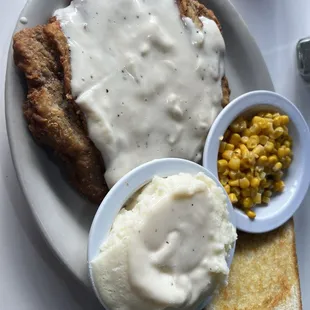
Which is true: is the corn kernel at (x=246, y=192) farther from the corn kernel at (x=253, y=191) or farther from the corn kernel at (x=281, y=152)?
the corn kernel at (x=281, y=152)

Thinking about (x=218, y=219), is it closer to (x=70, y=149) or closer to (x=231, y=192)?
(x=231, y=192)

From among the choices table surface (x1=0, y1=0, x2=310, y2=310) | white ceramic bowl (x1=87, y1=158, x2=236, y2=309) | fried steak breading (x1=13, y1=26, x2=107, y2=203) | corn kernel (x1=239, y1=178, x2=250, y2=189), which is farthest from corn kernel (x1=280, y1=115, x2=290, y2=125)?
table surface (x1=0, y1=0, x2=310, y2=310)

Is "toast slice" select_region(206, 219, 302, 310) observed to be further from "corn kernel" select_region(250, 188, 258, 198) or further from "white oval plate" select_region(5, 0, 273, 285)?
"white oval plate" select_region(5, 0, 273, 285)

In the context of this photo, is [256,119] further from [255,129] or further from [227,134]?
[227,134]

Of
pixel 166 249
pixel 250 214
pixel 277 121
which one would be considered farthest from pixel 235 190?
pixel 166 249

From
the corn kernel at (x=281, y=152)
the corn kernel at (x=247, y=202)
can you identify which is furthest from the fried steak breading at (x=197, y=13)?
the corn kernel at (x=247, y=202)

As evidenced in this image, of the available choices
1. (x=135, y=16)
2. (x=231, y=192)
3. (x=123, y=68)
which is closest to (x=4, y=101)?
(x=123, y=68)
